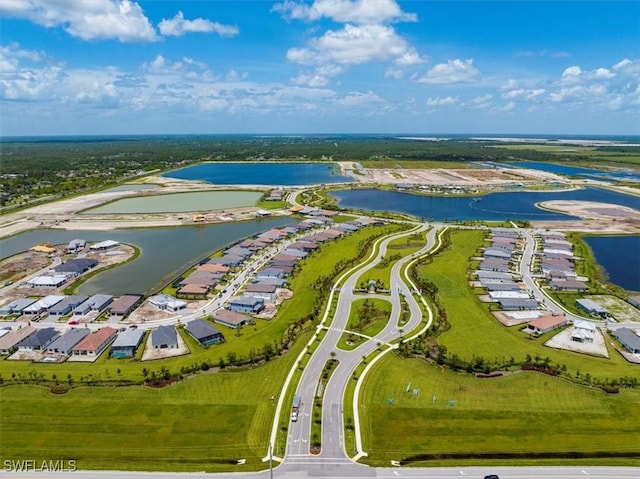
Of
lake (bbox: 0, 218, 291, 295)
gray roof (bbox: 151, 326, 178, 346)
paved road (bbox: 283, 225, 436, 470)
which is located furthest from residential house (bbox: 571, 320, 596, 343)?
lake (bbox: 0, 218, 291, 295)

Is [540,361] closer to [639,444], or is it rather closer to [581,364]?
[581,364]

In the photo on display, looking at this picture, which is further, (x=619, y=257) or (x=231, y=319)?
(x=619, y=257)

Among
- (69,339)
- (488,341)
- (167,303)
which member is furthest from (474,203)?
(69,339)

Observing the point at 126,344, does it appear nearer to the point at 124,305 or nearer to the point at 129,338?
the point at 129,338

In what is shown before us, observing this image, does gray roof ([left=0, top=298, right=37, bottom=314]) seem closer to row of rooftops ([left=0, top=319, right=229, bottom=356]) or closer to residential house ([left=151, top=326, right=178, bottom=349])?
row of rooftops ([left=0, top=319, right=229, bottom=356])

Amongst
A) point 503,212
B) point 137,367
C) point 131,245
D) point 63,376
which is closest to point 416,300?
point 137,367

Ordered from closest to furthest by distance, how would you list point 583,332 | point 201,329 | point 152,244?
point 201,329, point 583,332, point 152,244

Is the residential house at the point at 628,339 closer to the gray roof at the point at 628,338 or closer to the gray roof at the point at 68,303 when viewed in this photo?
the gray roof at the point at 628,338
